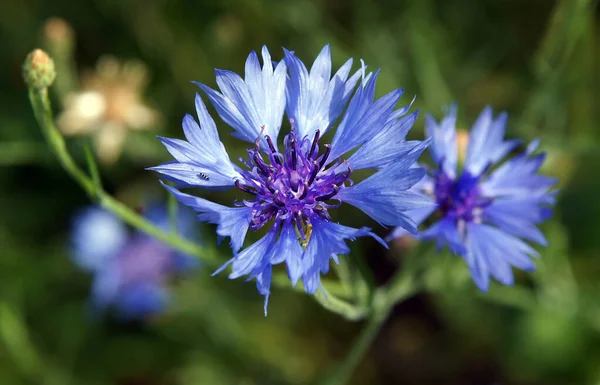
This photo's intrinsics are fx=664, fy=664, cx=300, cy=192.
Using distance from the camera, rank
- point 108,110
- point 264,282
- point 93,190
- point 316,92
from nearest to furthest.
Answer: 1. point 264,282
2. point 316,92
3. point 93,190
4. point 108,110

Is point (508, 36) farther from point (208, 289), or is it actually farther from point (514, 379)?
point (208, 289)

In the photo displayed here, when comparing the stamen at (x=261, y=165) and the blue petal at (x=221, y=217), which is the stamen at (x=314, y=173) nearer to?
the stamen at (x=261, y=165)

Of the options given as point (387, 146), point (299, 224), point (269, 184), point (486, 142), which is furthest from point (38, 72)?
point (486, 142)

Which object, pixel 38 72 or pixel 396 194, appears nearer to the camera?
pixel 396 194

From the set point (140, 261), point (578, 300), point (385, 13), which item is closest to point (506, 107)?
point (385, 13)

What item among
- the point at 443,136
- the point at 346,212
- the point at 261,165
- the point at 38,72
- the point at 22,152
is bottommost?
the point at 22,152

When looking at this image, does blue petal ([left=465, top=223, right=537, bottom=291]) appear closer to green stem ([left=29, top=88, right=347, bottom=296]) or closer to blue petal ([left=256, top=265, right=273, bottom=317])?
green stem ([left=29, top=88, right=347, bottom=296])

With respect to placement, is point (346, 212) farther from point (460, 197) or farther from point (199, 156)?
point (199, 156)

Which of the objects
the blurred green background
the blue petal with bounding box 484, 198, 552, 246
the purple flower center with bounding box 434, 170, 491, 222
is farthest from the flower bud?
the blue petal with bounding box 484, 198, 552, 246
